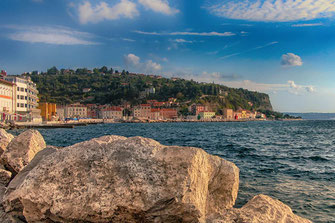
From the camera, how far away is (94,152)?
397cm

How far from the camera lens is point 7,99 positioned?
205 feet

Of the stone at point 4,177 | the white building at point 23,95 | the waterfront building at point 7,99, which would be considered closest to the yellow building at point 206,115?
the white building at point 23,95

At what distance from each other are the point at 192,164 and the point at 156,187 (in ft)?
1.91

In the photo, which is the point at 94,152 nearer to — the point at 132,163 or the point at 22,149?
the point at 132,163

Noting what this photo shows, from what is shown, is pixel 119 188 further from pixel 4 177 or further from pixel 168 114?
pixel 168 114

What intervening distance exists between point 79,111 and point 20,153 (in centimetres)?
14689

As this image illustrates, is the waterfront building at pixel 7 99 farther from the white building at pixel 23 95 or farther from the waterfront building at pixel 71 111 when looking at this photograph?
the waterfront building at pixel 71 111

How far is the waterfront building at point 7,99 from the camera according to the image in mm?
59469

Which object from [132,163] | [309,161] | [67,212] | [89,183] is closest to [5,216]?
[67,212]

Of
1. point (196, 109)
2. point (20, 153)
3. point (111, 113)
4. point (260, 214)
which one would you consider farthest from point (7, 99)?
point (196, 109)

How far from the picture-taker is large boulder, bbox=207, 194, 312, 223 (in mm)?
3430

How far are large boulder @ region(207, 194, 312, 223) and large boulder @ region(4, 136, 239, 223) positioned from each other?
1.36ft

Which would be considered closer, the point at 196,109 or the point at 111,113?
the point at 111,113

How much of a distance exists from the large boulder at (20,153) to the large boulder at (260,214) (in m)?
5.06
